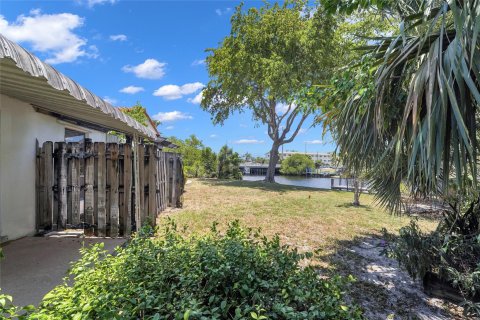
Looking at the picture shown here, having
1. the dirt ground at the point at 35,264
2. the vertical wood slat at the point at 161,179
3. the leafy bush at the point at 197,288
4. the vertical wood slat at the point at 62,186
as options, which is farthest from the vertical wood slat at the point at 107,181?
the leafy bush at the point at 197,288

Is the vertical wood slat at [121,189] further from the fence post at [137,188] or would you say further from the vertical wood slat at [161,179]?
the vertical wood slat at [161,179]

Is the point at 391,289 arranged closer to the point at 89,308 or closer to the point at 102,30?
the point at 89,308

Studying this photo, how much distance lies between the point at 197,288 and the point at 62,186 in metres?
4.27

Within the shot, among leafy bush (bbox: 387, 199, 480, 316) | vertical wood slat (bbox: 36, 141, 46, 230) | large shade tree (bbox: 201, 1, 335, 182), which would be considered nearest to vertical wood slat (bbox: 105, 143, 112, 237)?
vertical wood slat (bbox: 36, 141, 46, 230)

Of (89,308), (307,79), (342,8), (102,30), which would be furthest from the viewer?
(307,79)

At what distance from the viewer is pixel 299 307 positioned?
184 cm

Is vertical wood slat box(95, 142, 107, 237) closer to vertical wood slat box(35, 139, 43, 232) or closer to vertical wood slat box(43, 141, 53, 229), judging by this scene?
vertical wood slat box(43, 141, 53, 229)

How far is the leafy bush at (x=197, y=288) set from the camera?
5.19ft

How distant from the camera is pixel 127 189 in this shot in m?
4.92

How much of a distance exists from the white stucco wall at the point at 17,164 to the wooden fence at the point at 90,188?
171 millimetres

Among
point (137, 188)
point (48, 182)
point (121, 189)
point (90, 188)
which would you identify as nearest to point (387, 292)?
point (137, 188)

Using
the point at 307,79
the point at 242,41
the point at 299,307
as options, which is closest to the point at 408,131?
the point at 299,307

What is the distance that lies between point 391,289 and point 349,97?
269 centimetres

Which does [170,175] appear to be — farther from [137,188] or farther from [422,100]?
[422,100]
